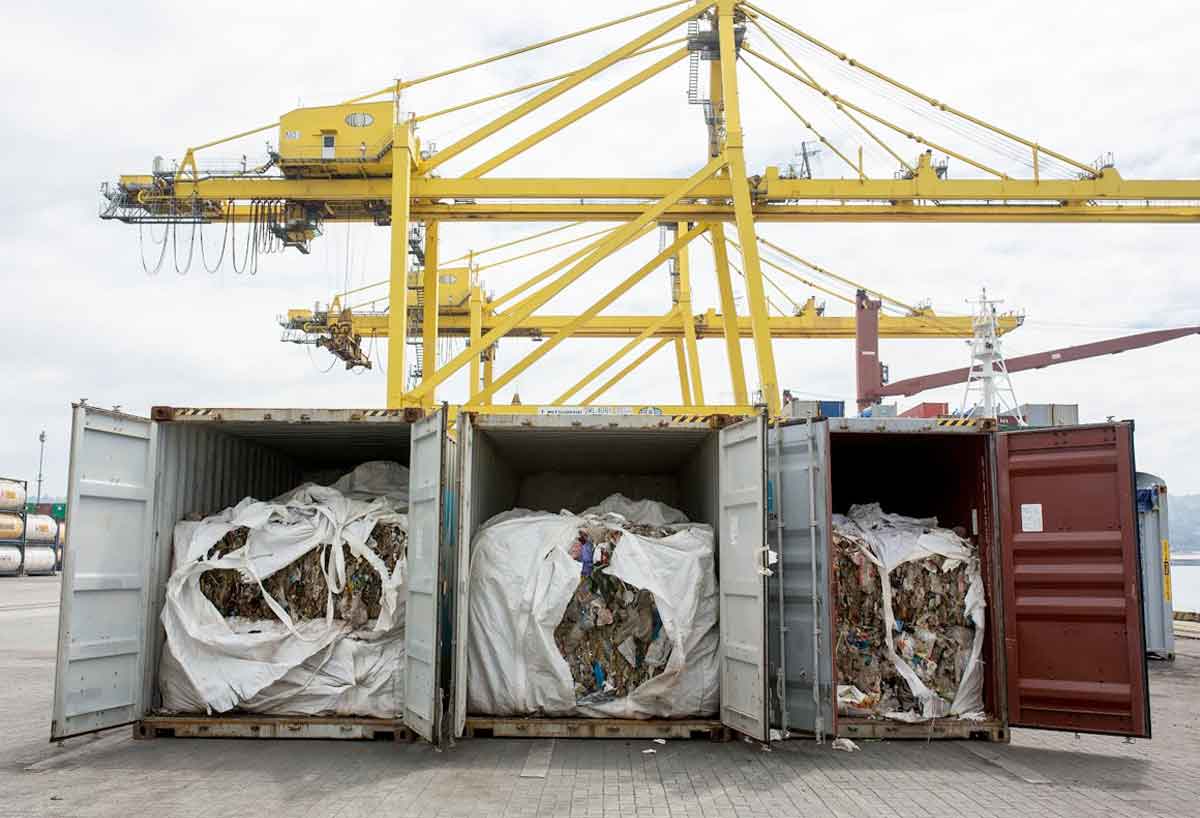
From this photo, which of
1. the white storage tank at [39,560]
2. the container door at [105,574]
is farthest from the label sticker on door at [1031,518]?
the white storage tank at [39,560]

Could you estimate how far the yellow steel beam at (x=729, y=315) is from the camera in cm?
2152

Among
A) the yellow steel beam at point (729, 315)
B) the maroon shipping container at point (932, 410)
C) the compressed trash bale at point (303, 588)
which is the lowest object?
the compressed trash bale at point (303, 588)

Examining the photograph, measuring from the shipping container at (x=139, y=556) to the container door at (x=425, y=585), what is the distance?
0.06 feet

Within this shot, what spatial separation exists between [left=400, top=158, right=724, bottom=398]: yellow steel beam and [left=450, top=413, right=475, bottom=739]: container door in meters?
10.4

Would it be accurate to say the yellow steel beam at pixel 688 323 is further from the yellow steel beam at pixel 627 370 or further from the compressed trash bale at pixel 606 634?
the compressed trash bale at pixel 606 634

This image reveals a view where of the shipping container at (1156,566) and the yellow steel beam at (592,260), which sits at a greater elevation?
the yellow steel beam at (592,260)

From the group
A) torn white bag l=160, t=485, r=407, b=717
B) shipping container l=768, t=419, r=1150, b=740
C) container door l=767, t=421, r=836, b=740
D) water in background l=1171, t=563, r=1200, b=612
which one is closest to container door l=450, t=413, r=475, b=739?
torn white bag l=160, t=485, r=407, b=717

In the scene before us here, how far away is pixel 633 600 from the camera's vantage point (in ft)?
26.6

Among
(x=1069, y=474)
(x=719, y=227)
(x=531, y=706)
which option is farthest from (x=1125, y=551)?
(x=719, y=227)

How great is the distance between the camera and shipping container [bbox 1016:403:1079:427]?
13867mm

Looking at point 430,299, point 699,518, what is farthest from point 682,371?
point 699,518

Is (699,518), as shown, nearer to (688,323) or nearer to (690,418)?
(690,418)

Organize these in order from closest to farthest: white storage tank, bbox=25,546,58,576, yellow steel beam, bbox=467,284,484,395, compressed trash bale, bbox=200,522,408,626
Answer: compressed trash bale, bbox=200,522,408,626 < yellow steel beam, bbox=467,284,484,395 < white storage tank, bbox=25,546,58,576

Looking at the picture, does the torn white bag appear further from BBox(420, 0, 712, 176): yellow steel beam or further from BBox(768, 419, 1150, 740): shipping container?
BBox(420, 0, 712, 176): yellow steel beam
